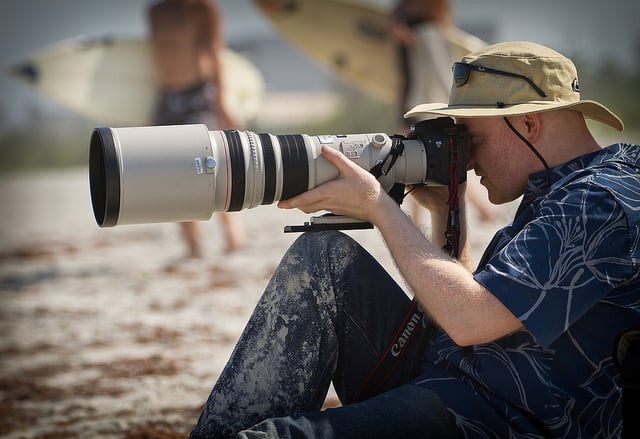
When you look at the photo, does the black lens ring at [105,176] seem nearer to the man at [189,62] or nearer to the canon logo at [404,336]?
the canon logo at [404,336]

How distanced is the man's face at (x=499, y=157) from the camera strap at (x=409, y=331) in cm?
6

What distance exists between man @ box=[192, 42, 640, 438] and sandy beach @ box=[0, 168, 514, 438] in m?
0.89

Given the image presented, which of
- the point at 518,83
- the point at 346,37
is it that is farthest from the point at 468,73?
the point at 346,37

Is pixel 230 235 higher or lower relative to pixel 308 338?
lower

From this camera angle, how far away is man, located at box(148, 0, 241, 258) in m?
5.66

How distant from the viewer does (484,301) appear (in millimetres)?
1815

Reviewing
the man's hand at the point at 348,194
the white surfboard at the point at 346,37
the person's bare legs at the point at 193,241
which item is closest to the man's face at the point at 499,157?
the man's hand at the point at 348,194

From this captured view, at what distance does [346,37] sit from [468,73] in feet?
19.9

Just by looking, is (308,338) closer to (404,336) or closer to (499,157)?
(404,336)

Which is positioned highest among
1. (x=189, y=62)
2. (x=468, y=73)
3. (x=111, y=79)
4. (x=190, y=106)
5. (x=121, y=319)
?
(x=111, y=79)

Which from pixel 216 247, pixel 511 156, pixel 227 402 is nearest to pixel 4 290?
pixel 216 247

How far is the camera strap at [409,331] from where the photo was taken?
2.21m

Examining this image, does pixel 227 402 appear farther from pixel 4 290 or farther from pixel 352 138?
pixel 4 290

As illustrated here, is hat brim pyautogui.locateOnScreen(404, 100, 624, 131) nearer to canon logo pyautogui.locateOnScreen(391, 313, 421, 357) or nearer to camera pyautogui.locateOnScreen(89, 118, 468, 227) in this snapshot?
camera pyautogui.locateOnScreen(89, 118, 468, 227)
